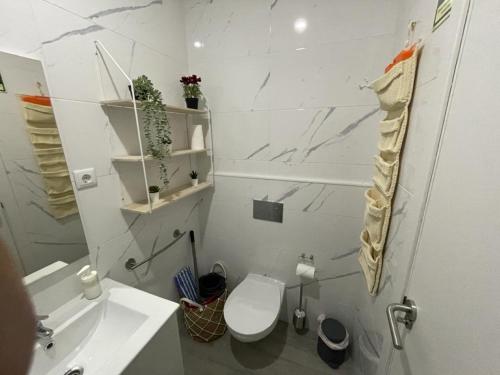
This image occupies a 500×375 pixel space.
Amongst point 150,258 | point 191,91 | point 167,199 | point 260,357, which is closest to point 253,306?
point 260,357

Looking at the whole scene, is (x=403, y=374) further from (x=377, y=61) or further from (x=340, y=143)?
(x=377, y=61)

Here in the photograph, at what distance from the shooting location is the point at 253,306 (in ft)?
4.62

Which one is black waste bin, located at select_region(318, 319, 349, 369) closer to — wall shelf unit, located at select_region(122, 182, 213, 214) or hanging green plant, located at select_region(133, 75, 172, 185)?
wall shelf unit, located at select_region(122, 182, 213, 214)

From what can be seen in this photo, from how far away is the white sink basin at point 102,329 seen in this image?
0.78 metres

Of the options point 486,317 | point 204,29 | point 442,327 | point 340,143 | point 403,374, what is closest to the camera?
point 486,317

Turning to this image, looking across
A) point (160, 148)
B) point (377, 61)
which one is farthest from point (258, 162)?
point (377, 61)

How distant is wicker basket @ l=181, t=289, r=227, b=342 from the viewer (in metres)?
1.54

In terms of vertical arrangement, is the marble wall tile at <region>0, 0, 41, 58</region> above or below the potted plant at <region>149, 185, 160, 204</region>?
above

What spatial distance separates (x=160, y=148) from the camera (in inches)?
45.2

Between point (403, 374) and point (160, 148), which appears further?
point (160, 148)

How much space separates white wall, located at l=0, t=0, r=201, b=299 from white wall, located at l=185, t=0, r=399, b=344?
0.29 meters

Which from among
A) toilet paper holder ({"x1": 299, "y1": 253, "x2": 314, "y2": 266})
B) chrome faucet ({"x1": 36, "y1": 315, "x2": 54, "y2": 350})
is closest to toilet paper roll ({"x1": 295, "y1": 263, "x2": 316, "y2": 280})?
toilet paper holder ({"x1": 299, "y1": 253, "x2": 314, "y2": 266})

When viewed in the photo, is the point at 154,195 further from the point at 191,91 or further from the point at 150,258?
the point at 191,91

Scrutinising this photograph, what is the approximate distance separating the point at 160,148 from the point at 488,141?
4.04 feet
